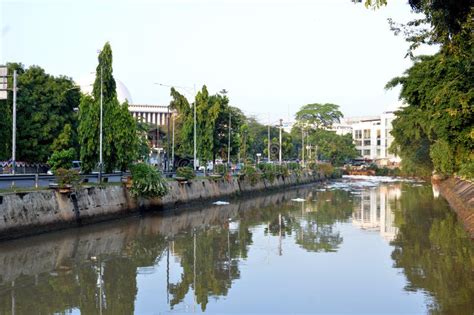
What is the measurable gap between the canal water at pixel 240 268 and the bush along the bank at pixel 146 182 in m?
1.64

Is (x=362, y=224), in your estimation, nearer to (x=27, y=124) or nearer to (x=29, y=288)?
(x=29, y=288)

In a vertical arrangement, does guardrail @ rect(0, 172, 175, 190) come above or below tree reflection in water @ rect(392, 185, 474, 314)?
above

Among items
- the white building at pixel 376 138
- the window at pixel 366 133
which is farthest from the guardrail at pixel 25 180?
the window at pixel 366 133

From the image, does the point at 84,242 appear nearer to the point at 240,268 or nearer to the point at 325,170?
the point at 240,268

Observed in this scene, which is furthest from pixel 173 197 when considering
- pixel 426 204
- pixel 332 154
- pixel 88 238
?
pixel 332 154

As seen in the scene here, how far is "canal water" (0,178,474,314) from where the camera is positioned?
14.2 metres

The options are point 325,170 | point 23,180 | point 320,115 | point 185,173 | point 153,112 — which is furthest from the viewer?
point 153,112

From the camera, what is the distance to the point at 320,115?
135 meters

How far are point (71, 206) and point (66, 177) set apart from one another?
148 cm

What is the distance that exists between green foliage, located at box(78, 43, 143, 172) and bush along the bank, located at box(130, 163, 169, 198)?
188cm

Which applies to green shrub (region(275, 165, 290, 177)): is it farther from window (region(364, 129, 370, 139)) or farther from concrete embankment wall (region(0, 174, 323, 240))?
window (region(364, 129, 370, 139))

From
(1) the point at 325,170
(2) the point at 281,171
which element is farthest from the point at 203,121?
(1) the point at 325,170

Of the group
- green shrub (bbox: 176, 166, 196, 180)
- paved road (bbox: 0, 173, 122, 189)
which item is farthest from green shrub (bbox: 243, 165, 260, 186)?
paved road (bbox: 0, 173, 122, 189)

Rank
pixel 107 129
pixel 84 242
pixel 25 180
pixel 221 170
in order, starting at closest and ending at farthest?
pixel 84 242 < pixel 25 180 < pixel 107 129 < pixel 221 170
